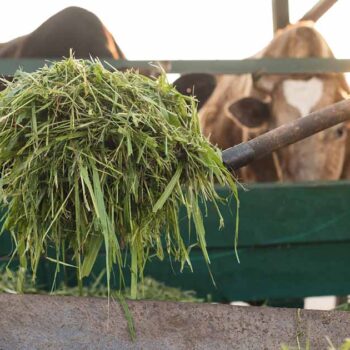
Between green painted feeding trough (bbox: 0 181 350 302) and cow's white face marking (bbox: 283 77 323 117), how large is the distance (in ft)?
1.22

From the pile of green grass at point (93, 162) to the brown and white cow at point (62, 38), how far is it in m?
1.19

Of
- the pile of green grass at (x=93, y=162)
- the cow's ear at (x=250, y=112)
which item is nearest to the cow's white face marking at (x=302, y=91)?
the cow's ear at (x=250, y=112)

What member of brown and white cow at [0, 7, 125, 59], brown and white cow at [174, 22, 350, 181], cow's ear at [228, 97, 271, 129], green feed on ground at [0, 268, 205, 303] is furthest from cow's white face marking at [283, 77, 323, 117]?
green feed on ground at [0, 268, 205, 303]

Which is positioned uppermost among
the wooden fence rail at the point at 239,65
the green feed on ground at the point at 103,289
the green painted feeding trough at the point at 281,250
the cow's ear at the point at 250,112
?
the wooden fence rail at the point at 239,65

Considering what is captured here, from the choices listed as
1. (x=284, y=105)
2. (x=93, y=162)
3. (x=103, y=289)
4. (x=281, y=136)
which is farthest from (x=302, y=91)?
(x=93, y=162)

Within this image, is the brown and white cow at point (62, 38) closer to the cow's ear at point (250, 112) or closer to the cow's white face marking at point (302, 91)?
Result: the cow's ear at point (250, 112)

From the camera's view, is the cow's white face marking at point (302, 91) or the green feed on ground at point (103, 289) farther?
the cow's white face marking at point (302, 91)

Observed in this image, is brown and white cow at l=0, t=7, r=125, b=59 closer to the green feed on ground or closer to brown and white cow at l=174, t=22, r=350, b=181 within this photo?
brown and white cow at l=174, t=22, r=350, b=181

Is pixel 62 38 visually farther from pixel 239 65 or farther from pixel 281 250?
pixel 281 250

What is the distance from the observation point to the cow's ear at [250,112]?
9.69ft

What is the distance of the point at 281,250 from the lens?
2.96 m

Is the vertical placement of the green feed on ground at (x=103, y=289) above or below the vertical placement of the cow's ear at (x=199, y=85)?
below

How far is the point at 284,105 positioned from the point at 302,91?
0.37 ft

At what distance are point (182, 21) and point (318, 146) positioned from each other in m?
0.82
